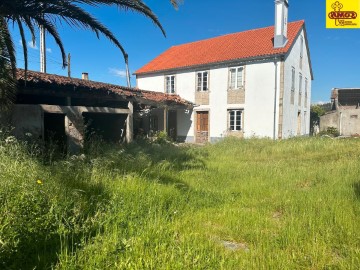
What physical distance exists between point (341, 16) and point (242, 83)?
1413 cm

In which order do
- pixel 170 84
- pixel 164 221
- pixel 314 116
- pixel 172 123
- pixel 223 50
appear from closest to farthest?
pixel 164 221
pixel 223 50
pixel 172 123
pixel 170 84
pixel 314 116

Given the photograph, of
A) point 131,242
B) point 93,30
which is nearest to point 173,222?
point 131,242

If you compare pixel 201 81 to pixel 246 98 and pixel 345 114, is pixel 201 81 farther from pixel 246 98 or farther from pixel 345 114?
pixel 345 114

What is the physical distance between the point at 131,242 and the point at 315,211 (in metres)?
3.18

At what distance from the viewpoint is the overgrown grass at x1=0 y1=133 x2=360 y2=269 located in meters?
3.00

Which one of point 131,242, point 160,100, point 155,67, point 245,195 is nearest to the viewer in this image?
point 131,242

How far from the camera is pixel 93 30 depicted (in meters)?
7.21

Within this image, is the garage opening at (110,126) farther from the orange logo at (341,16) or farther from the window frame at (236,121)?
the orange logo at (341,16)

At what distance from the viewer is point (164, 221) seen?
4074 mm

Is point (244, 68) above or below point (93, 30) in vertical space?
above

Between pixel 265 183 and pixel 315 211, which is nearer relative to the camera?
pixel 315 211

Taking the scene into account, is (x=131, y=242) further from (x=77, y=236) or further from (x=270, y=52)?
(x=270, y=52)

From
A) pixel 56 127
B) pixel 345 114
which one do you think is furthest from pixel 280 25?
pixel 56 127

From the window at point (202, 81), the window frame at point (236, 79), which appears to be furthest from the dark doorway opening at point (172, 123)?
the window frame at point (236, 79)
